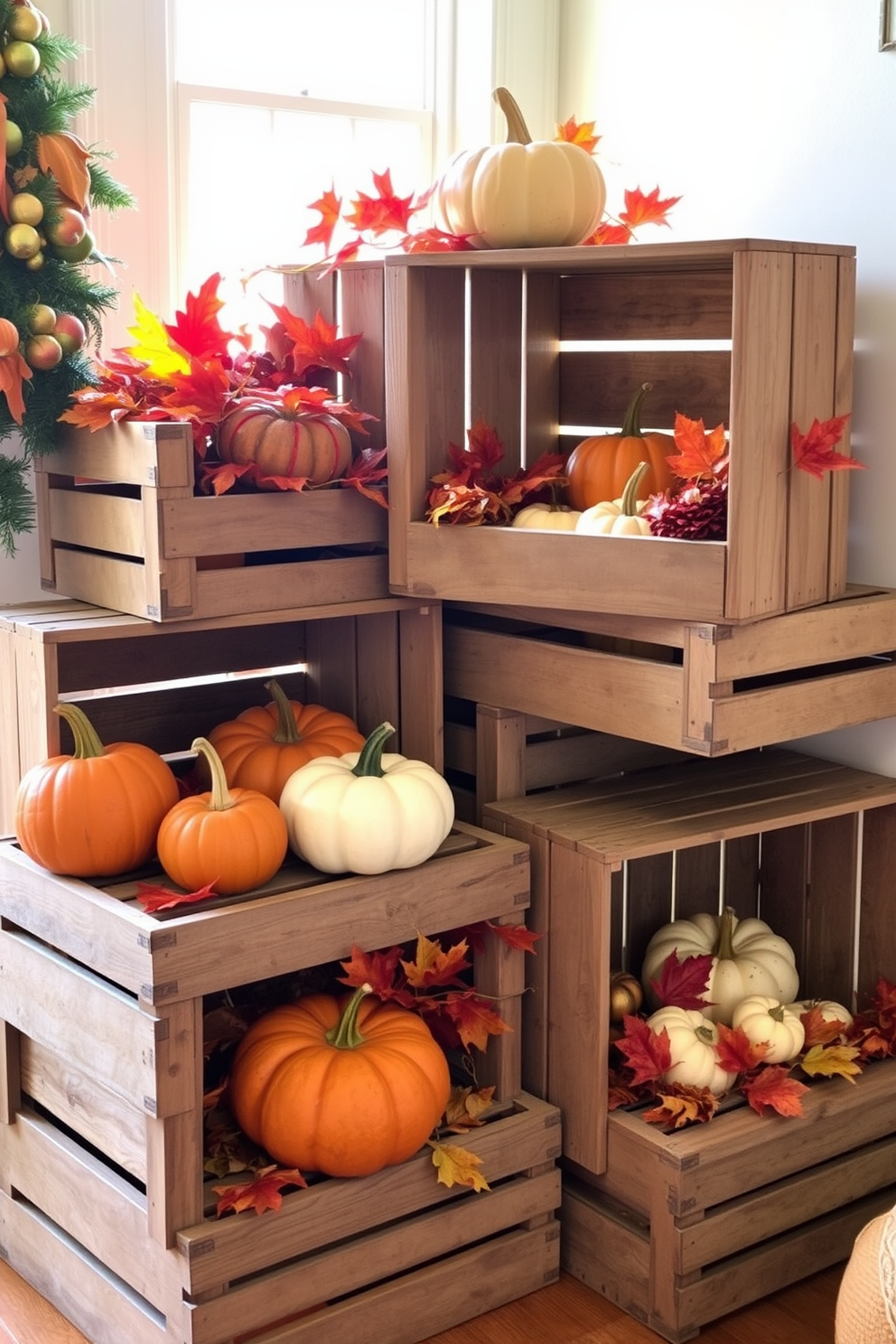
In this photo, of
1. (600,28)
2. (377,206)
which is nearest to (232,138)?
(377,206)

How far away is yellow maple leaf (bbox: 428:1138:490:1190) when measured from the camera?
200 cm

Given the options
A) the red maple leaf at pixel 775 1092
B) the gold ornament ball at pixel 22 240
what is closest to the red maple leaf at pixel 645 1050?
the red maple leaf at pixel 775 1092

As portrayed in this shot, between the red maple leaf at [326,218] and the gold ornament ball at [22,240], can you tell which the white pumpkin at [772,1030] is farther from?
the gold ornament ball at [22,240]

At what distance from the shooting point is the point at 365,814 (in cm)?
197

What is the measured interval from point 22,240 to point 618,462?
3.08ft

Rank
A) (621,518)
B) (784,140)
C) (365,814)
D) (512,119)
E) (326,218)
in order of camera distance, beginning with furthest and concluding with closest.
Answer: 1. (784,140)
2. (326,218)
3. (512,119)
4. (621,518)
5. (365,814)

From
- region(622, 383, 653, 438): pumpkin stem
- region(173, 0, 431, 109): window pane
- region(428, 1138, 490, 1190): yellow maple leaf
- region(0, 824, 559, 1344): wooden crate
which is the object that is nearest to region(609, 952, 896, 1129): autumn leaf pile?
region(0, 824, 559, 1344): wooden crate

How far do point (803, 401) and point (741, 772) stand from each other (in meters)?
0.71

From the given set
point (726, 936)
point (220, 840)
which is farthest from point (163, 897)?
point (726, 936)

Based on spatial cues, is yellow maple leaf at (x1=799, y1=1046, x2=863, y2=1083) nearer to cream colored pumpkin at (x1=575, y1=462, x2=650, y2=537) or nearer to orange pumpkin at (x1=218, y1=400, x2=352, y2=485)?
cream colored pumpkin at (x1=575, y1=462, x2=650, y2=537)

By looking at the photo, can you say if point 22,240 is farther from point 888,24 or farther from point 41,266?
point 888,24

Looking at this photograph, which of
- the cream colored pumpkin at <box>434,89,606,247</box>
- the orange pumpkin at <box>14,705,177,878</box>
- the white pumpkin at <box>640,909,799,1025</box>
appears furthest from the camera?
the white pumpkin at <box>640,909,799,1025</box>

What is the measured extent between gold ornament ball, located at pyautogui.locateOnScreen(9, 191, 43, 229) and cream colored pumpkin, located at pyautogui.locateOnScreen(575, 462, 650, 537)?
0.89 m

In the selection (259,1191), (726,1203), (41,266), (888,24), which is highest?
(888,24)
